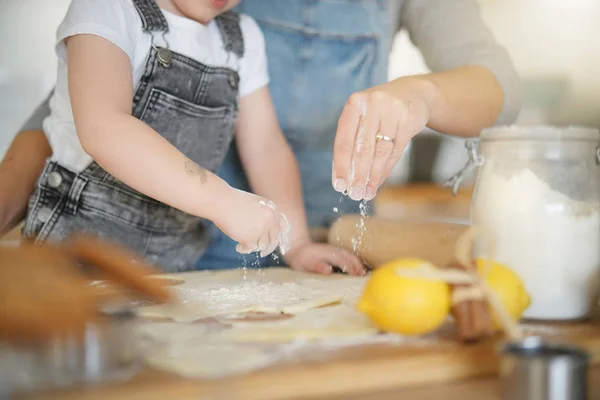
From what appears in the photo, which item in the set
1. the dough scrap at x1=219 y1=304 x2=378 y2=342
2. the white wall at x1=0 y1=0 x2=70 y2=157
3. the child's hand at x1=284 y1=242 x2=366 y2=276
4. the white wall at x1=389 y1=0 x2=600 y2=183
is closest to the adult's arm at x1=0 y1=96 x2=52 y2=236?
the child's hand at x1=284 y1=242 x2=366 y2=276

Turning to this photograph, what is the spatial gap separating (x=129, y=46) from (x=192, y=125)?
0.16m

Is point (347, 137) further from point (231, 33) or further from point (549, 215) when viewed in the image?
point (231, 33)

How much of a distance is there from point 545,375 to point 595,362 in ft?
0.44

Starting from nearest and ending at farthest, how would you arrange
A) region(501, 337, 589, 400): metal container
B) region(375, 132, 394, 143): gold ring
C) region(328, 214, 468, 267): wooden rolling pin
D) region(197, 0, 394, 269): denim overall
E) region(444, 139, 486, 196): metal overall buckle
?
region(501, 337, 589, 400): metal container < region(444, 139, 486, 196): metal overall buckle < region(375, 132, 394, 143): gold ring < region(328, 214, 468, 267): wooden rolling pin < region(197, 0, 394, 269): denim overall

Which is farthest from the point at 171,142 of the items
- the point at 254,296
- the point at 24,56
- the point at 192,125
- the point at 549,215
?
the point at 24,56

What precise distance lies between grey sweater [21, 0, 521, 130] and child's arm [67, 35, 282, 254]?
381 millimetres

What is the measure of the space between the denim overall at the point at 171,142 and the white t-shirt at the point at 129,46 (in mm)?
12

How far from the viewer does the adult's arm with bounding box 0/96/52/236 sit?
1015 mm

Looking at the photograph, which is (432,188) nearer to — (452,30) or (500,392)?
(452,30)

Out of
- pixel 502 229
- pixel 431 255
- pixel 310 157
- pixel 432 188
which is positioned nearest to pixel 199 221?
pixel 310 157

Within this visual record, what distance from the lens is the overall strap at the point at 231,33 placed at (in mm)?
1020

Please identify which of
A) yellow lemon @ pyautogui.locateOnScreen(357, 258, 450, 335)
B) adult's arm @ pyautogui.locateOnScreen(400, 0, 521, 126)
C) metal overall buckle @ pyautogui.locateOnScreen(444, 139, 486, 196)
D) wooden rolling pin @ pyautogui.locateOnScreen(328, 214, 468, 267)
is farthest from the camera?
adult's arm @ pyautogui.locateOnScreen(400, 0, 521, 126)

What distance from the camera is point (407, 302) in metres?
0.46

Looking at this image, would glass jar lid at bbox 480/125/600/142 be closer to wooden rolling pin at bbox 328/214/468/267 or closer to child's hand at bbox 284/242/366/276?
wooden rolling pin at bbox 328/214/468/267
